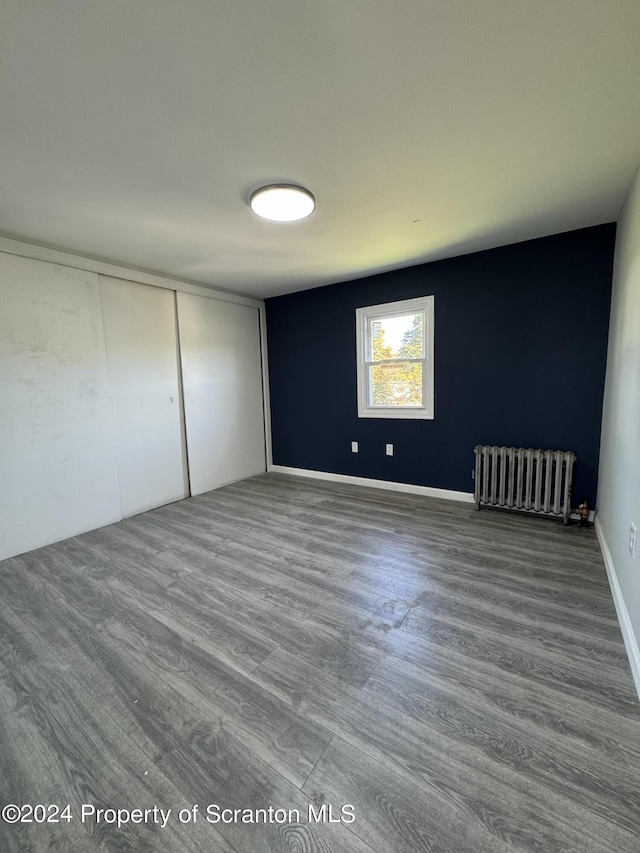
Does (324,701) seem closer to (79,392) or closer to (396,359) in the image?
(79,392)

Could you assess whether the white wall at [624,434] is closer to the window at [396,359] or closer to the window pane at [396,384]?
the window at [396,359]

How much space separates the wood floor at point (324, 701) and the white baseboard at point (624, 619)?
5 cm

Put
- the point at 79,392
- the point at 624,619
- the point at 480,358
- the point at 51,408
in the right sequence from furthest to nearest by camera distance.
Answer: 1. the point at 480,358
2. the point at 79,392
3. the point at 51,408
4. the point at 624,619

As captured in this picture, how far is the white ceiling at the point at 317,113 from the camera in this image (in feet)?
3.64

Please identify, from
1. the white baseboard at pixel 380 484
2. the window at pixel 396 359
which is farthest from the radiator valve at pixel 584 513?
the window at pixel 396 359

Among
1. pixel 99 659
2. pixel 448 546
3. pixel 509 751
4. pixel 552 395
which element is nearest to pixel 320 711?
pixel 509 751

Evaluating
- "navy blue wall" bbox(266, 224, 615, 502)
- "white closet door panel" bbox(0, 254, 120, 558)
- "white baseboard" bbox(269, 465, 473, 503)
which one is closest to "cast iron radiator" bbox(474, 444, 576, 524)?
"navy blue wall" bbox(266, 224, 615, 502)

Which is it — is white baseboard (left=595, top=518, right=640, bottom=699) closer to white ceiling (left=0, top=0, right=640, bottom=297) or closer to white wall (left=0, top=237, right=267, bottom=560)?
white ceiling (left=0, top=0, right=640, bottom=297)

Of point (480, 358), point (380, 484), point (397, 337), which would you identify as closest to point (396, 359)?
point (397, 337)

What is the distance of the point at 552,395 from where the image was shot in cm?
307

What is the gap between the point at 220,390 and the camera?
4.42 meters

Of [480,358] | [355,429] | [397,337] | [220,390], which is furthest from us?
[220,390]

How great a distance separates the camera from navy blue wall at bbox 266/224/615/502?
291 centimetres

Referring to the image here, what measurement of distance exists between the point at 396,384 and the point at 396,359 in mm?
281
